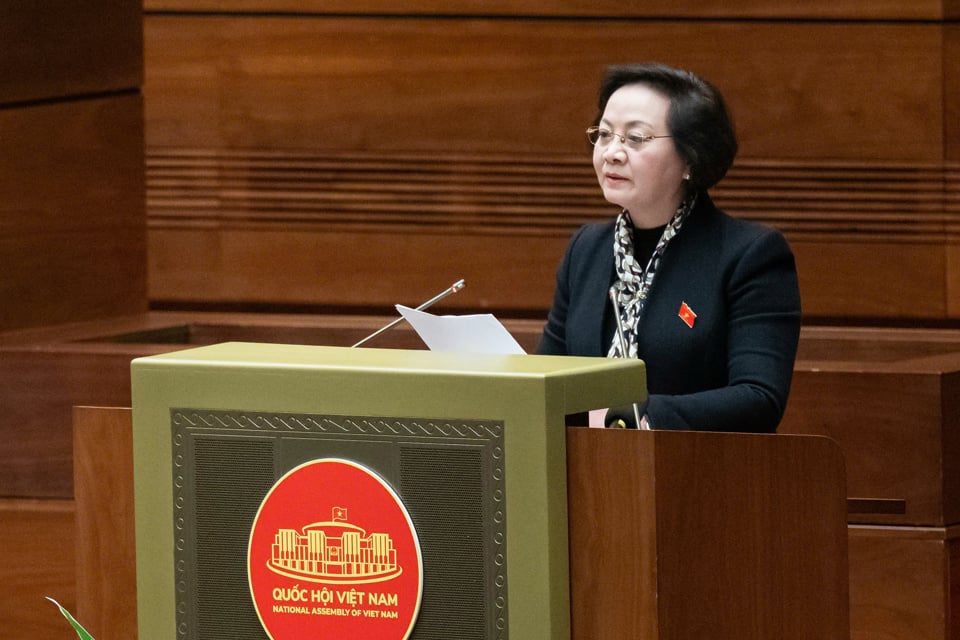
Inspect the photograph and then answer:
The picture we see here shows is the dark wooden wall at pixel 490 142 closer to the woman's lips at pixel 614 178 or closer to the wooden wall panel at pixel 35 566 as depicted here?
the wooden wall panel at pixel 35 566

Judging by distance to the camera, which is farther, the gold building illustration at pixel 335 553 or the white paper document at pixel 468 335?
the white paper document at pixel 468 335

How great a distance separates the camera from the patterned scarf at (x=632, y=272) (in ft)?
6.64

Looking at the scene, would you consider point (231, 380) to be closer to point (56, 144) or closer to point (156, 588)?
point (156, 588)

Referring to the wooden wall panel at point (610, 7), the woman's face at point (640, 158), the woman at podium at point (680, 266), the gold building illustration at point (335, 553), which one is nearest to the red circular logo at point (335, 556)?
the gold building illustration at point (335, 553)

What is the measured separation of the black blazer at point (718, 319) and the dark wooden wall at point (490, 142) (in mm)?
1713

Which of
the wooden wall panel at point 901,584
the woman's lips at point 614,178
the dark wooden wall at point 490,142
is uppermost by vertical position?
the dark wooden wall at point 490,142

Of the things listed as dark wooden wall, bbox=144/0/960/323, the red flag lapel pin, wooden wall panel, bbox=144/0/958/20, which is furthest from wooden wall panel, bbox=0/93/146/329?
the red flag lapel pin

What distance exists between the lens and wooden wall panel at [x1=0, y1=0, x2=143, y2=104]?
3408mm

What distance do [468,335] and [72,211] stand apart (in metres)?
2.00

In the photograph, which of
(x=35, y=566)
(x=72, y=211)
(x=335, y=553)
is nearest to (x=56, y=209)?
(x=72, y=211)

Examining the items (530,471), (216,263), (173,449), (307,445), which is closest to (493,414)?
(530,471)

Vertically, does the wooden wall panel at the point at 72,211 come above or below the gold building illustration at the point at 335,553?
above

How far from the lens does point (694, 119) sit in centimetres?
202

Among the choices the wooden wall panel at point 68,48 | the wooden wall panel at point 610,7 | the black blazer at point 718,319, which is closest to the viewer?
the black blazer at point 718,319
